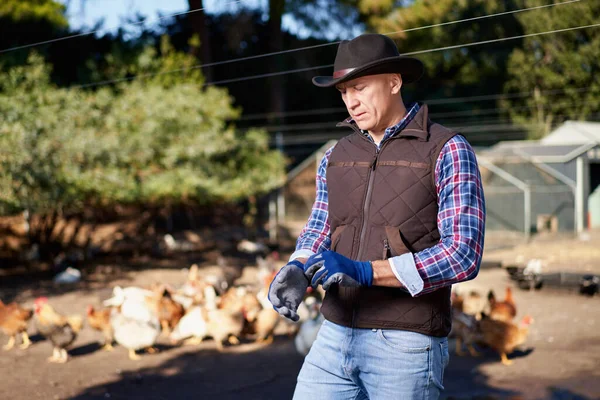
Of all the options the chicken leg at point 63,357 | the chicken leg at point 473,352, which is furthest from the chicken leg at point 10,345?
the chicken leg at point 473,352

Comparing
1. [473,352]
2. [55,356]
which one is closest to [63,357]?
[55,356]

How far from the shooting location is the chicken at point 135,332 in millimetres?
7188

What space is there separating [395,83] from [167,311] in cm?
655

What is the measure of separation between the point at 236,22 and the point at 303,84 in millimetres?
6371

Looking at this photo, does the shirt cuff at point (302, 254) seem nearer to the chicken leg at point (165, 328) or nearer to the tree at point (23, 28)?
the chicken leg at point (165, 328)

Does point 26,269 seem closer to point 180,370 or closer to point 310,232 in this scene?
point 180,370

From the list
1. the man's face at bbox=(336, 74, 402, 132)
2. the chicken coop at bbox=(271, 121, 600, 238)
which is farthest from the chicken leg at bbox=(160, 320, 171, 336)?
the chicken coop at bbox=(271, 121, 600, 238)

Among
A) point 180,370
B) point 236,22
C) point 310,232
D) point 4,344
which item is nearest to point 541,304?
point 180,370

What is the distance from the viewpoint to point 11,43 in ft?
57.7

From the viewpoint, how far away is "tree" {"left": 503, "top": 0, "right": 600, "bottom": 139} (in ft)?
88.6

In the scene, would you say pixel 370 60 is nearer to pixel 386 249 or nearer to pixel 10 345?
pixel 386 249

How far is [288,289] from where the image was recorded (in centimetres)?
215

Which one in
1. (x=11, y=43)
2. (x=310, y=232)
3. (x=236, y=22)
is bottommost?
(x=310, y=232)

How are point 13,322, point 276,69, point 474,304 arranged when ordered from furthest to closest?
point 276,69 → point 474,304 → point 13,322
